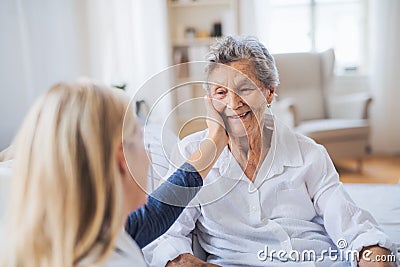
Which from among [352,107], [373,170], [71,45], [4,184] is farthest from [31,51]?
[373,170]

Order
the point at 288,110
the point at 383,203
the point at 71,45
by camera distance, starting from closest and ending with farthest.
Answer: the point at 383,203 < the point at 71,45 < the point at 288,110

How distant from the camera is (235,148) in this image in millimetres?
933

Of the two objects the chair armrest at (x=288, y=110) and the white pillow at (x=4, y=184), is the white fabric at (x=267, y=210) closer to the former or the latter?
the white pillow at (x=4, y=184)

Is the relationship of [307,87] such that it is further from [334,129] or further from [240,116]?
[240,116]

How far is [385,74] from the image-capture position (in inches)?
130

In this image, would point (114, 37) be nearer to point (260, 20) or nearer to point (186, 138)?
point (260, 20)

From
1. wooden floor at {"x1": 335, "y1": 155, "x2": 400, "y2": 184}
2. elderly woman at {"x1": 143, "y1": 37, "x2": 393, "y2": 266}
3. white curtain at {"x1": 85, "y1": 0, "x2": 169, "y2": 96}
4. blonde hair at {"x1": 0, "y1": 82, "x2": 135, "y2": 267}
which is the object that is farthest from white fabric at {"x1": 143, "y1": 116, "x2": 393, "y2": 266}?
white curtain at {"x1": 85, "y1": 0, "x2": 169, "y2": 96}

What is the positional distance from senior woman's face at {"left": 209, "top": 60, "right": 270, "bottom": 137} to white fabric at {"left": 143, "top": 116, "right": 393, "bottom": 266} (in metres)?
0.07

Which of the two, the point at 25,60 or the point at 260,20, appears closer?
the point at 25,60

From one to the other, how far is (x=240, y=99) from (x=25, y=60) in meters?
1.24

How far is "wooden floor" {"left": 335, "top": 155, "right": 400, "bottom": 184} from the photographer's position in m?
2.44

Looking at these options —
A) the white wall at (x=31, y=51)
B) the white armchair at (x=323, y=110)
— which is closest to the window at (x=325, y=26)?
the white armchair at (x=323, y=110)

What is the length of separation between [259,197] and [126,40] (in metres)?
2.37

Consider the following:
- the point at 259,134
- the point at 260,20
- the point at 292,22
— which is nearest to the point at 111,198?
the point at 259,134
